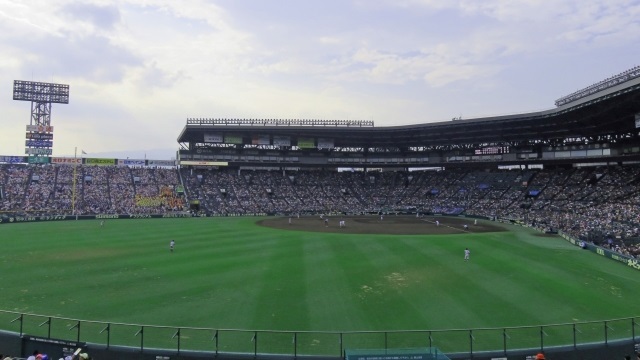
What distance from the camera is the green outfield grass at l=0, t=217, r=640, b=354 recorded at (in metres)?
18.5

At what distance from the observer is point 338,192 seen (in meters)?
89.2

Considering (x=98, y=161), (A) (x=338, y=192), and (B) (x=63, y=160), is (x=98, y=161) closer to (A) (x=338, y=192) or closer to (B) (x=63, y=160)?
(B) (x=63, y=160)

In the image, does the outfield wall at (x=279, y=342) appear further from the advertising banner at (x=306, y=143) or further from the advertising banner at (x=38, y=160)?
the advertising banner at (x=306, y=143)

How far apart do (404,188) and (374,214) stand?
1508 centimetres

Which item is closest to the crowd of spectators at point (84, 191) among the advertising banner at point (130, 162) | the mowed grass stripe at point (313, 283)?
the advertising banner at point (130, 162)

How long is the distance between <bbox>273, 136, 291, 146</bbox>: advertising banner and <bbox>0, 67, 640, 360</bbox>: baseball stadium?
1.46 feet

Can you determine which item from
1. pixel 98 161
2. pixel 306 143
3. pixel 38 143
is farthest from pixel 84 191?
pixel 306 143

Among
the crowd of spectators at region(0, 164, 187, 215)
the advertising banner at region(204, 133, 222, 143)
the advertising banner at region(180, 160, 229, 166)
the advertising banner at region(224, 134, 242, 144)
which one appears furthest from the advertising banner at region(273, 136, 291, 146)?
the crowd of spectators at region(0, 164, 187, 215)

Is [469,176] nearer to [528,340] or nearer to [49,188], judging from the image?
[528,340]

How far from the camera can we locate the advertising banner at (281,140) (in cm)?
8438

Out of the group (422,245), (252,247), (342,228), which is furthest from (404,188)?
(252,247)

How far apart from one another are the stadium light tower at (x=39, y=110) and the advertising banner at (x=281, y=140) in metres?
41.1

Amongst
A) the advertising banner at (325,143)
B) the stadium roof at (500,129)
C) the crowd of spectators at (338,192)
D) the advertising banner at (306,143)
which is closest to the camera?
the stadium roof at (500,129)

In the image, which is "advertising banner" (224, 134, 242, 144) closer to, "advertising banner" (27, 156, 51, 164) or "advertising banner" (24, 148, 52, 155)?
"advertising banner" (24, 148, 52, 155)
